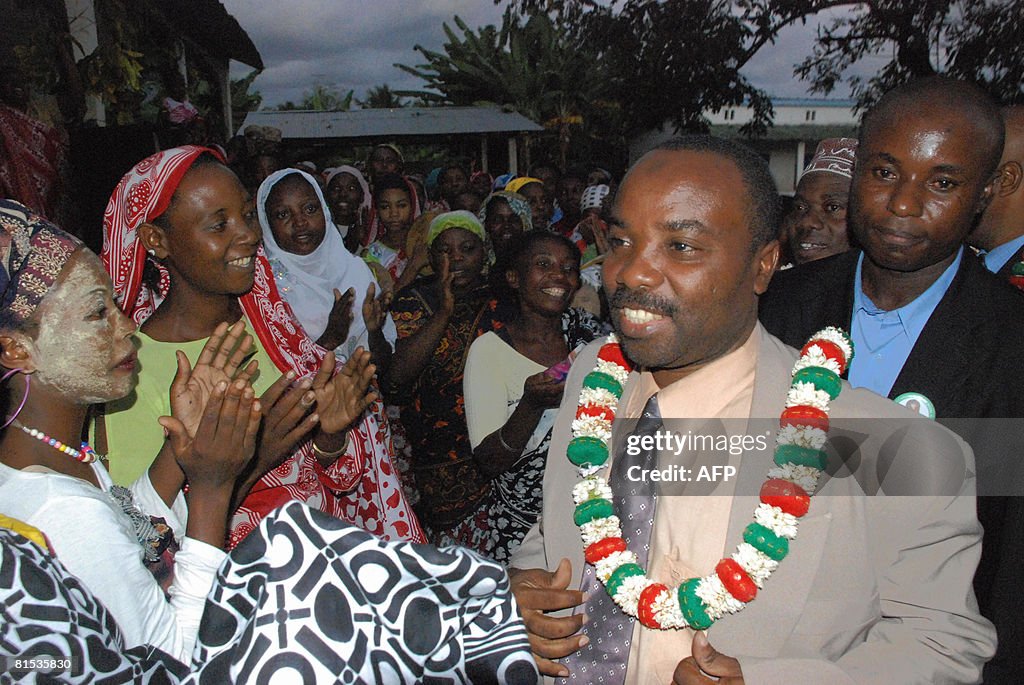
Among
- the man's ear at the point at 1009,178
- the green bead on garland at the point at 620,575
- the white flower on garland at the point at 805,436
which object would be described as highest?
the man's ear at the point at 1009,178

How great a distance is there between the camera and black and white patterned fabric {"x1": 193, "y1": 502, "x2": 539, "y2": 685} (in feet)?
4.00

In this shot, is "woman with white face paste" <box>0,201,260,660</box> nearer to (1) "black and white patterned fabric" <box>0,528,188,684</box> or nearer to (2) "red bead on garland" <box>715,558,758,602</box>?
(1) "black and white patterned fabric" <box>0,528,188,684</box>

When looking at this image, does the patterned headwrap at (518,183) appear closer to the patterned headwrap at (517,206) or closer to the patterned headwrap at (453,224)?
the patterned headwrap at (517,206)

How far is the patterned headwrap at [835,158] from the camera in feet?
10.6

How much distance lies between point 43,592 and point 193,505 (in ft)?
1.74

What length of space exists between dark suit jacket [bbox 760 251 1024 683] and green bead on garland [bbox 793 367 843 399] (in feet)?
1.97

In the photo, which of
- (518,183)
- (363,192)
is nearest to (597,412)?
(363,192)

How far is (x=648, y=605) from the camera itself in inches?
61.6

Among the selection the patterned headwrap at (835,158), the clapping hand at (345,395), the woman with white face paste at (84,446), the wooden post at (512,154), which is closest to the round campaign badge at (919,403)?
the patterned headwrap at (835,158)

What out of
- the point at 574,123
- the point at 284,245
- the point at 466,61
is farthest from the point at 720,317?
the point at 466,61

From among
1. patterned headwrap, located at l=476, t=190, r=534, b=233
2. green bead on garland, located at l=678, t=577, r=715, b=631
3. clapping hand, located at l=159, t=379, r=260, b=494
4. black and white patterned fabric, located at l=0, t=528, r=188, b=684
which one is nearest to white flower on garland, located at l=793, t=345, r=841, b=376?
green bead on garland, located at l=678, t=577, r=715, b=631

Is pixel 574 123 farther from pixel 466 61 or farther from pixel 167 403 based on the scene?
pixel 167 403

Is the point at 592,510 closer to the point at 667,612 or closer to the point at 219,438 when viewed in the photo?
the point at 667,612

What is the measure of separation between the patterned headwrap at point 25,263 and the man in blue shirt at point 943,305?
6.82ft
